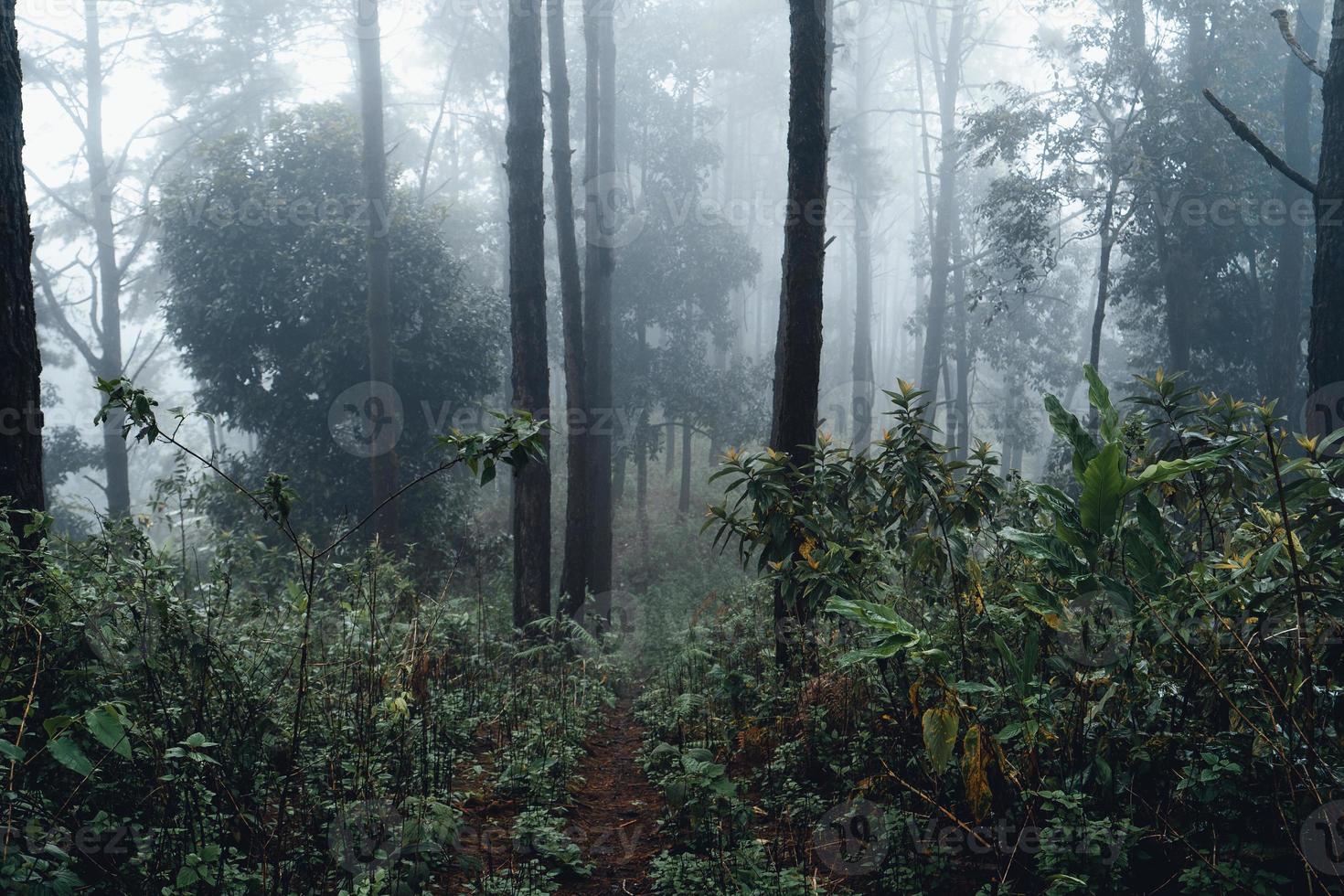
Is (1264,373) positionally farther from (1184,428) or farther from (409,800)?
(409,800)

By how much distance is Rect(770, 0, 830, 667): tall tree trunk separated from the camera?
6.92 m

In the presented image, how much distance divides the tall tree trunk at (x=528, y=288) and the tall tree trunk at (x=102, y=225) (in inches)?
566

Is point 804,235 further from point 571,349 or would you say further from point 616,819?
point 571,349

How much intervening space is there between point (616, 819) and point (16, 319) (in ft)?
13.0

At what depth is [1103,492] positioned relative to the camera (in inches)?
118

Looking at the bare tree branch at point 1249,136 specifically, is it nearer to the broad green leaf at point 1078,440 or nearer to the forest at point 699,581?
the forest at point 699,581

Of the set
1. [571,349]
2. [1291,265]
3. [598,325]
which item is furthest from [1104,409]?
[1291,265]

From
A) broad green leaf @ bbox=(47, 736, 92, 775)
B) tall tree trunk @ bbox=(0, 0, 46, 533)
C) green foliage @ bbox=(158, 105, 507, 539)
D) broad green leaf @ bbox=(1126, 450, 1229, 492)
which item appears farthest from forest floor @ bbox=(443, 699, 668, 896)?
green foliage @ bbox=(158, 105, 507, 539)

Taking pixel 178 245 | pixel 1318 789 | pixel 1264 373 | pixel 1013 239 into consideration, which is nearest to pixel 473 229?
pixel 178 245

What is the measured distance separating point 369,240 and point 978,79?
27.2 metres

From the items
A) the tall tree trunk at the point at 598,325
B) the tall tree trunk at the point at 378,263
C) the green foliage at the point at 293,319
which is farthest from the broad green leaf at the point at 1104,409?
the green foliage at the point at 293,319

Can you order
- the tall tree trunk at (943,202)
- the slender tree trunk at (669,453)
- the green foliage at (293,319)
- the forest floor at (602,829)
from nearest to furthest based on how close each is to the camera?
the forest floor at (602,829) → the green foliage at (293,319) → the tall tree trunk at (943,202) → the slender tree trunk at (669,453)

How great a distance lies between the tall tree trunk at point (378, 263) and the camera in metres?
14.5

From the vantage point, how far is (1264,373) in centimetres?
1705
